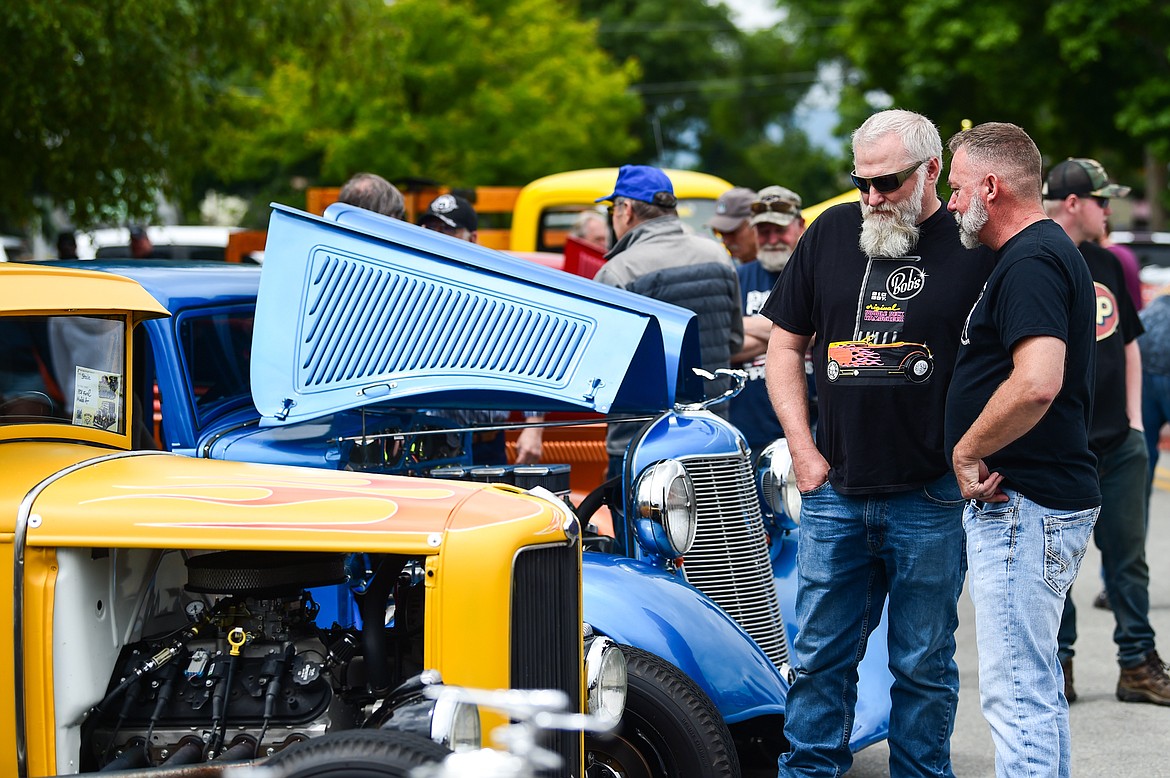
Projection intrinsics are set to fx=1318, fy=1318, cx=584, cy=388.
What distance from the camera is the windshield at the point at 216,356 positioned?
4504mm

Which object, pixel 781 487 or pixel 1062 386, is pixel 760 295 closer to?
pixel 781 487

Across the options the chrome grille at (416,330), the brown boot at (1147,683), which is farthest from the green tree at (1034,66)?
the chrome grille at (416,330)

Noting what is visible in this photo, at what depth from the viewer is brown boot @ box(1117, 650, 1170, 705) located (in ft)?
18.1

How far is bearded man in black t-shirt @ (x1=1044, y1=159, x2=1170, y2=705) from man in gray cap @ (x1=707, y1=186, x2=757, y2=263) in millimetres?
1884

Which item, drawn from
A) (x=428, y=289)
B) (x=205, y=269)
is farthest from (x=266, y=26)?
(x=428, y=289)

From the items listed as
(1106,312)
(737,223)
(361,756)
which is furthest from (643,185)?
(361,756)

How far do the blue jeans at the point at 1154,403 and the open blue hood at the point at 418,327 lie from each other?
3.92m

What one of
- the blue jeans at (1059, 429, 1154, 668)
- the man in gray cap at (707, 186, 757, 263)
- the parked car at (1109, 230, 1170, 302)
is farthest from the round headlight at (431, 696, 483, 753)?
the parked car at (1109, 230, 1170, 302)

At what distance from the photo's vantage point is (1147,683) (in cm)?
554

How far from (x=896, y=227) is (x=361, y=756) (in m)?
2.06

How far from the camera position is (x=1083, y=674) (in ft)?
19.8

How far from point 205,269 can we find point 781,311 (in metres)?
2.15

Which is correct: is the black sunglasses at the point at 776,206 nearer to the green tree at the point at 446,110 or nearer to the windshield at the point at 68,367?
the windshield at the point at 68,367

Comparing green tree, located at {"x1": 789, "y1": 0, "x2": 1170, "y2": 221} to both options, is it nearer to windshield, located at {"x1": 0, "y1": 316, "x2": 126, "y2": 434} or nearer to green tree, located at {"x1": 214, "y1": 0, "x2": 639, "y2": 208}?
green tree, located at {"x1": 214, "y1": 0, "x2": 639, "y2": 208}
